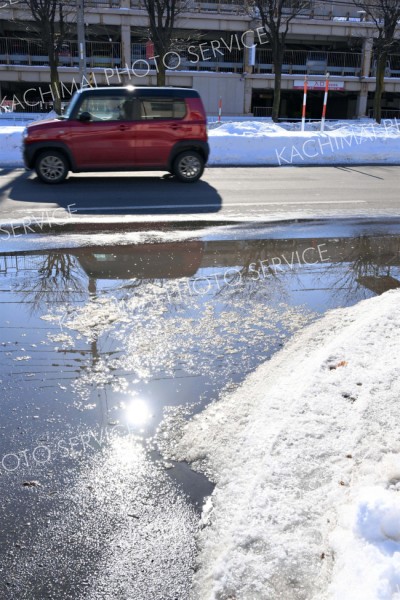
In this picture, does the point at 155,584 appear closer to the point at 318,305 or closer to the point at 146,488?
the point at 146,488

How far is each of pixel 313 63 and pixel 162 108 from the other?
3210cm

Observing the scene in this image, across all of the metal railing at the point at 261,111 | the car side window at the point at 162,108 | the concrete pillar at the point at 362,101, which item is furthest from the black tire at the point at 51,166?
the concrete pillar at the point at 362,101

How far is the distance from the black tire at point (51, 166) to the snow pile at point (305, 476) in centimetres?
852

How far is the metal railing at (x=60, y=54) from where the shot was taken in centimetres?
3681

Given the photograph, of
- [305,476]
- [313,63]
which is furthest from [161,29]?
[305,476]

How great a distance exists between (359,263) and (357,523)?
5.08 metres

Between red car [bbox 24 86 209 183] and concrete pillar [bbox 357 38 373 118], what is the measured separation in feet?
108

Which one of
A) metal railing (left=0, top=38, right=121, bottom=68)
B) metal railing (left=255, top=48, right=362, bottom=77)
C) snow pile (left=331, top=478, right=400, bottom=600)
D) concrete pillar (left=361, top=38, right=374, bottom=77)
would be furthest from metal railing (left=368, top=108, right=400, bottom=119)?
snow pile (left=331, top=478, right=400, bottom=600)

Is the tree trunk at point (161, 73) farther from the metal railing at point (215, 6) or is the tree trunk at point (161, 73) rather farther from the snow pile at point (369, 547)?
the snow pile at point (369, 547)

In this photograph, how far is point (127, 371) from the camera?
4.20m

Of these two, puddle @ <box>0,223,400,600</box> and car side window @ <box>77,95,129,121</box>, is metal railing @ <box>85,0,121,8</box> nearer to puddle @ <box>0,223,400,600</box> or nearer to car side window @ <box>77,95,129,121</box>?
car side window @ <box>77,95,129,121</box>

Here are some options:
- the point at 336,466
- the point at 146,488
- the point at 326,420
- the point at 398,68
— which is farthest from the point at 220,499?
the point at 398,68

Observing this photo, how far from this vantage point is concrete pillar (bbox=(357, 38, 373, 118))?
39.6 meters

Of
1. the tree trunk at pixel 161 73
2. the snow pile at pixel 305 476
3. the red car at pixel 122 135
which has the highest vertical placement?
the tree trunk at pixel 161 73
